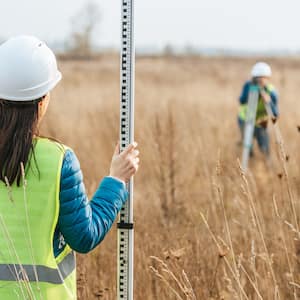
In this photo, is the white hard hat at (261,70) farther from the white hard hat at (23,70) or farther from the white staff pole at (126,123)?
the white hard hat at (23,70)

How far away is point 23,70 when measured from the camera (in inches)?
120

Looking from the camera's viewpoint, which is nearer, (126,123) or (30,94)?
(30,94)

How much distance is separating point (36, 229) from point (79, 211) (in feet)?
0.46

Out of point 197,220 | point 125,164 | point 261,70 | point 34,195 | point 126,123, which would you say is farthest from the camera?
point 261,70

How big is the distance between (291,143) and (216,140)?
1.05 metres


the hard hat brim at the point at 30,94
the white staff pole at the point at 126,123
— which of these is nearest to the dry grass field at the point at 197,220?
the white staff pole at the point at 126,123

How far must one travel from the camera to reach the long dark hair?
2988mm

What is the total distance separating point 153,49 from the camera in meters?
62.2

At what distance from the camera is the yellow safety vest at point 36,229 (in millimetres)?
2957

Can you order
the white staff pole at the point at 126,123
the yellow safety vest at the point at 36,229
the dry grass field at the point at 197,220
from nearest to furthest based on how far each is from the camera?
1. the yellow safety vest at the point at 36,229
2. the white staff pole at the point at 126,123
3. the dry grass field at the point at 197,220

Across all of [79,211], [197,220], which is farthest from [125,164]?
[197,220]

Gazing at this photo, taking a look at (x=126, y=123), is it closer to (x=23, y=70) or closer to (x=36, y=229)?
(x=23, y=70)

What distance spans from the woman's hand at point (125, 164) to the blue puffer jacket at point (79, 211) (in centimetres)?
7

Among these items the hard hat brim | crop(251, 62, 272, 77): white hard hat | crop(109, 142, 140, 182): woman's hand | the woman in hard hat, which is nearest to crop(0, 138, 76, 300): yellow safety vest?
the woman in hard hat
